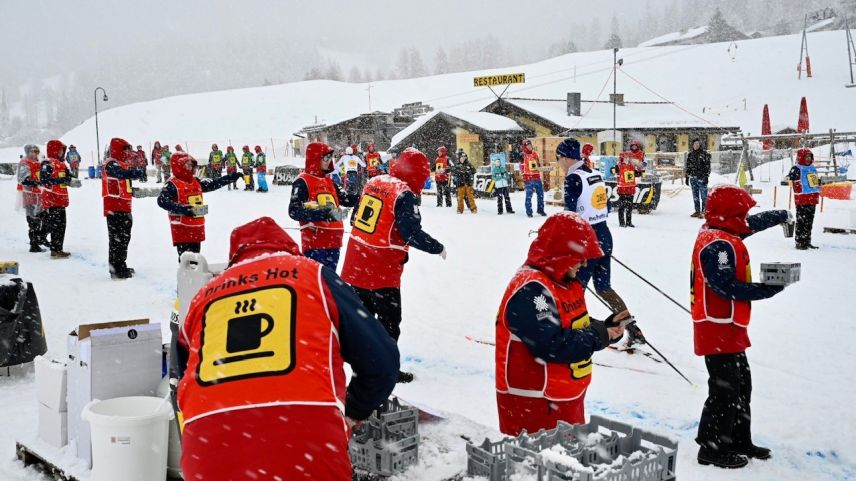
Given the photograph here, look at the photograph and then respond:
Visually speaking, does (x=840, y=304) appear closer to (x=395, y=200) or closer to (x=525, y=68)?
(x=395, y=200)

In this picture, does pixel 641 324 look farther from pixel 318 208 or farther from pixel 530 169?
pixel 530 169

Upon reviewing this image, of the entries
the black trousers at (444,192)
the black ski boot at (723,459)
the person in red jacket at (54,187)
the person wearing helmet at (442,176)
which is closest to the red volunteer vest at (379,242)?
the black ski boot at (723,459)

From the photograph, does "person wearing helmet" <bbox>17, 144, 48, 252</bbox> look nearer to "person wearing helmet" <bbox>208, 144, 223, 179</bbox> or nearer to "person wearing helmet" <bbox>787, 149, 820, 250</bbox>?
"person wearing helmet" <bbox>787, 149, 820, 250</bbox>

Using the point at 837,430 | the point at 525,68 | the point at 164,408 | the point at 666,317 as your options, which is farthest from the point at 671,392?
the point at 525,68

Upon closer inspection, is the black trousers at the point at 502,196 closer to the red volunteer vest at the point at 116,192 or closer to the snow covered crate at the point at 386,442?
the red volunteer vest at the point at 116,192

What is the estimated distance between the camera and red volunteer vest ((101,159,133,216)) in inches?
396

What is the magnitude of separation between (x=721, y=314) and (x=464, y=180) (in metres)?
15.0

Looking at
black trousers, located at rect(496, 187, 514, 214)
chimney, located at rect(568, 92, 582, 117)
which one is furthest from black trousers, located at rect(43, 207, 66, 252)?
chimney, located at rect(568, 92, 582, 117)

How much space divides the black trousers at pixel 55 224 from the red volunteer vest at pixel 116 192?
2.62 metres

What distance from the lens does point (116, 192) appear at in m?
10.1

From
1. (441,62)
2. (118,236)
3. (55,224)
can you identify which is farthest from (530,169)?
(441,62)

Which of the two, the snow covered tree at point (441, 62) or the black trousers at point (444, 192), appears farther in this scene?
the snow covered tree at point (441, 62)

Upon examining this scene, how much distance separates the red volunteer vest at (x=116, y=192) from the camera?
10.0 meters

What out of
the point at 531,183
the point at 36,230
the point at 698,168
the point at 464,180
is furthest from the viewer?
the point at 464,180
